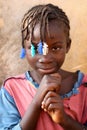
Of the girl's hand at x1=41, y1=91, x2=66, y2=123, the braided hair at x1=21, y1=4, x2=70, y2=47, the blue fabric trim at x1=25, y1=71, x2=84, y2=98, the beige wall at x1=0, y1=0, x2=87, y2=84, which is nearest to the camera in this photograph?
the girl's hand at x1=41, y1=91, x2=66, y2=123

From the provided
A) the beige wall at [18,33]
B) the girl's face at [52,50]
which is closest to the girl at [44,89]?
the girl's face at [52,50]

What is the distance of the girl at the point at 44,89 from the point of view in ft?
7.37

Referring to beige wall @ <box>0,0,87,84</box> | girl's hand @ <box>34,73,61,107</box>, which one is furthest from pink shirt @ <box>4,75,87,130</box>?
beige wall @ <box>0,0,87,84</box>

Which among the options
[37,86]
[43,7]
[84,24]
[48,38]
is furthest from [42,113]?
[84,24]

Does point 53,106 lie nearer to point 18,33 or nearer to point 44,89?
point 44,89

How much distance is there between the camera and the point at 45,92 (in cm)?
224

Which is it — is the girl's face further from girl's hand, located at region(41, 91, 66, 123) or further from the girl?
girl's hand, located at region(41, 91, 66, 123)

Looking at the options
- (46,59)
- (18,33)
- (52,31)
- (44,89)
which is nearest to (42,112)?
(44,89)

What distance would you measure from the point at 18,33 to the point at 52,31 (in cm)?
64

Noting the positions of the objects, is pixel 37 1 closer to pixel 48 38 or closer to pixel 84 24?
pixel 84 24

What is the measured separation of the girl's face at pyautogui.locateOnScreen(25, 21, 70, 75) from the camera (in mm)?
2268

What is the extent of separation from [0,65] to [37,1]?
468 millimetres

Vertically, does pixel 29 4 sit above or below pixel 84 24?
above

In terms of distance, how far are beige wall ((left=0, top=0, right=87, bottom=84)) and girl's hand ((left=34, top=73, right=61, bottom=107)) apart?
649mm
